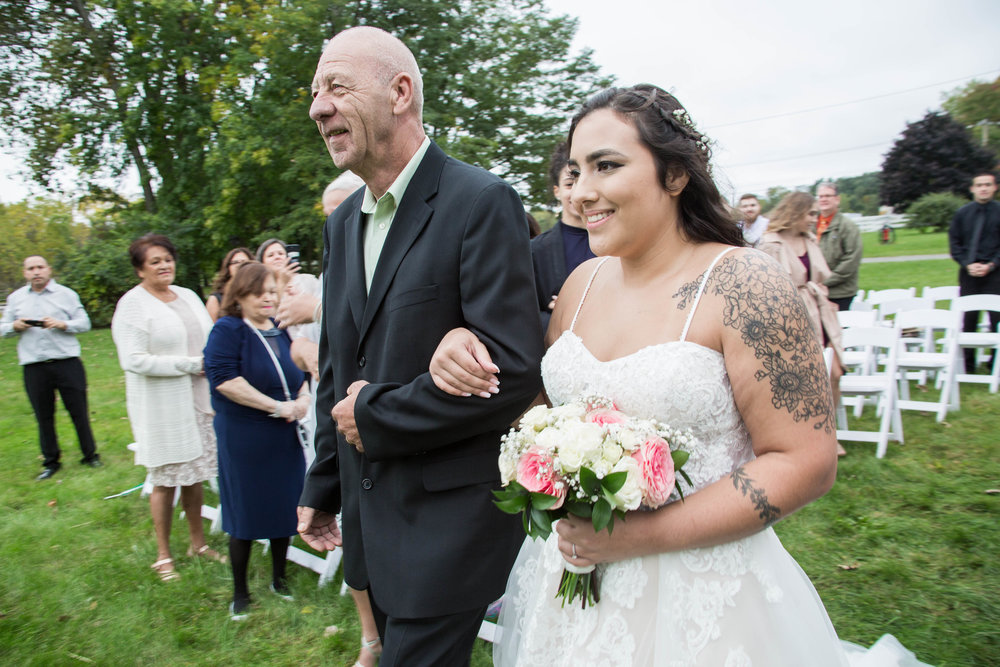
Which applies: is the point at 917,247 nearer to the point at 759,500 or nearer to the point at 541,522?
the point at 759,500

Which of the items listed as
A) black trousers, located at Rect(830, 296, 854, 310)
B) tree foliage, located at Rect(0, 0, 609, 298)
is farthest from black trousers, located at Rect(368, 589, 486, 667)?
tree foliage, located at Rect(0, 0, 609, 298)

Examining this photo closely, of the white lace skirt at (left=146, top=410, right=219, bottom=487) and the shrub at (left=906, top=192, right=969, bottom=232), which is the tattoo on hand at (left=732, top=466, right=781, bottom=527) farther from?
the shrub at (left=906, top=192, right=969, bottom=232)

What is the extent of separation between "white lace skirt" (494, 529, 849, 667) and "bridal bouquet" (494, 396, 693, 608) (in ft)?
1.06

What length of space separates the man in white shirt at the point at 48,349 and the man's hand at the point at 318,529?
253 inches

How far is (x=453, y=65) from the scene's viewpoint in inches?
864

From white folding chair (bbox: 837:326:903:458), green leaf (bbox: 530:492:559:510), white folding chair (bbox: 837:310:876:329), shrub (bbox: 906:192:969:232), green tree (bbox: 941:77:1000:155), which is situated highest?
green tree (bbox: 941:77:1000:155)

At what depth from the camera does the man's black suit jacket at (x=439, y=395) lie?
198cm

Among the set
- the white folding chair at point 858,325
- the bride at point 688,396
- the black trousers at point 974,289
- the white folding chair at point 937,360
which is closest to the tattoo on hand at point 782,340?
the bride at point 688,396

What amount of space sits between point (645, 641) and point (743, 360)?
0.87m

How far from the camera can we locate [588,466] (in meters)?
1.59

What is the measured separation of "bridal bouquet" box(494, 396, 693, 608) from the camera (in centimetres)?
158

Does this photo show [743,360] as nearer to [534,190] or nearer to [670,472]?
[670,472]

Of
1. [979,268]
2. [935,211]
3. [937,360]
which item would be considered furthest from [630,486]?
[935,211]

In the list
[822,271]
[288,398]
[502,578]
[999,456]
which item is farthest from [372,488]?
[999,456]
